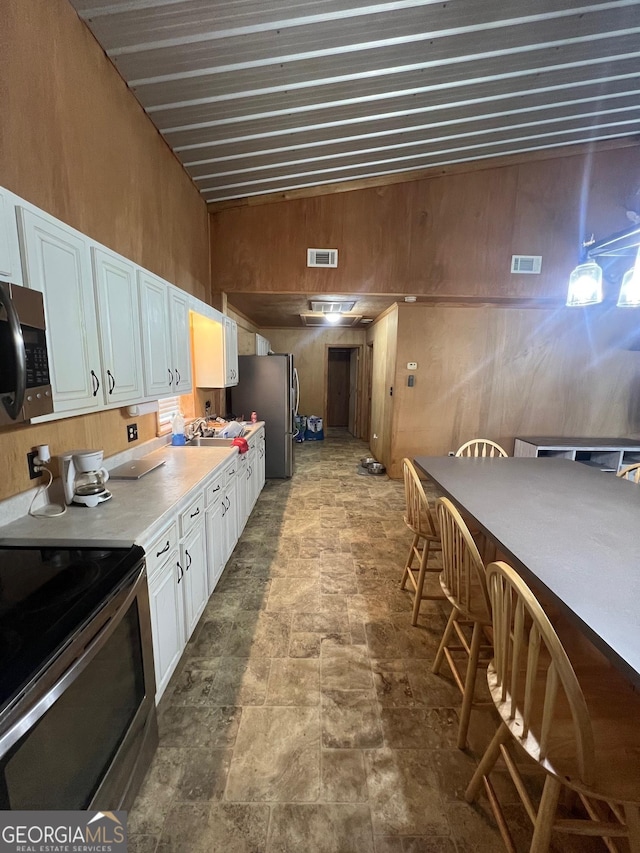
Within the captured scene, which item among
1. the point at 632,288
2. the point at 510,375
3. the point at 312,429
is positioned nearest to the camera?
the point at 632,288

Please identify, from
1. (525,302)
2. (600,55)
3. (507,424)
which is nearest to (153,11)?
(600,55)

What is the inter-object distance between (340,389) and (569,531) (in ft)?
25.1

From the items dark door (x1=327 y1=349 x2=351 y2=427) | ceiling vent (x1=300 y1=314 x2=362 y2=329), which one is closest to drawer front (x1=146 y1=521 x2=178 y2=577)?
ceiling vent (x1=300 y1=314 x2=362 y2=329)

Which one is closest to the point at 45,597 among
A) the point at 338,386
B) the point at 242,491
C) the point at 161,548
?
the point at 161,548

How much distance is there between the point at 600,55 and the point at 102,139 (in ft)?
11.2

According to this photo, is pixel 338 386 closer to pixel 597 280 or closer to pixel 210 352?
pixel 210 352

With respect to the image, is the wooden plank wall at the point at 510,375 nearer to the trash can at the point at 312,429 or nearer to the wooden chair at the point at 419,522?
the wooden chair at the point at 419,522

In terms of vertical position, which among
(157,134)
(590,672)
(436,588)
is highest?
(157,134)

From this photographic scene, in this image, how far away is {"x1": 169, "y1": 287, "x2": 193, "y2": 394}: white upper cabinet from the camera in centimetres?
239

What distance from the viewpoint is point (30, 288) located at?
3.85ft

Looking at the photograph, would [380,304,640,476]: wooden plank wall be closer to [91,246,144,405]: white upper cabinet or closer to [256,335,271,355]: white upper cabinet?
[256,335,271,355]: white upper cabinet

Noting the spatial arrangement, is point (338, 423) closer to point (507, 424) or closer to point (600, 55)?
point (507, 424)

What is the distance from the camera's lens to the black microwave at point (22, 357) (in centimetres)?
102

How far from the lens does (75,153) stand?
68.5 inches
